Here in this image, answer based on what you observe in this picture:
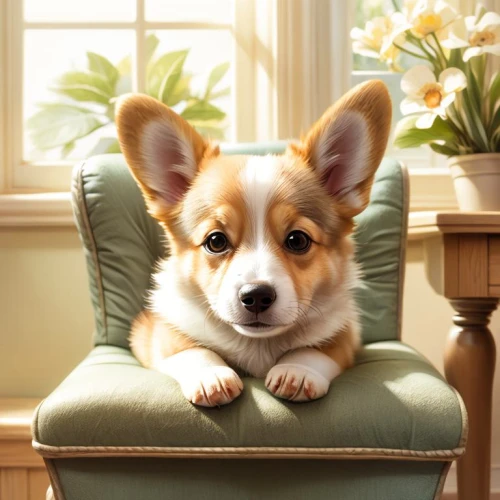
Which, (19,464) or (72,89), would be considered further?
(72,89)

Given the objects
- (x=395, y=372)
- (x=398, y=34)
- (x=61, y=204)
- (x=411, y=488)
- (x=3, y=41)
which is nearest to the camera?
(x=411, y=488)

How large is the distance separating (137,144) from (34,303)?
1091mm

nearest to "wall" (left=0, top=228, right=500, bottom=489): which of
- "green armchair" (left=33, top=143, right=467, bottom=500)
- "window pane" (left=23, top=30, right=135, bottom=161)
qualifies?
"window pane" (left=23, top=30, right=135, bottom=161)

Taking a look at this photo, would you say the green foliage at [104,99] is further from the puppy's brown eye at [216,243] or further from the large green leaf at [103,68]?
the puppy's brown eye at [216,243]

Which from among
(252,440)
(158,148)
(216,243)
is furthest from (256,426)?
(158,148)

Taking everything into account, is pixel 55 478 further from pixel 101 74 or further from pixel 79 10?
pixel 79 10

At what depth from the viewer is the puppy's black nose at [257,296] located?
123 centimetres

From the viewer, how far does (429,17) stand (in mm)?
1901

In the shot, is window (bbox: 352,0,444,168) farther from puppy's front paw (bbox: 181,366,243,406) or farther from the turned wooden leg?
puppy's front paw (bbox: 181,366,243,406)

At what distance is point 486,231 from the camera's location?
5.17 feet

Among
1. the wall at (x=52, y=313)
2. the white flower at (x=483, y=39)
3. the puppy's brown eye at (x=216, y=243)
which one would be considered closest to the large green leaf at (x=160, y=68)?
the wall at (x=52, y=313)

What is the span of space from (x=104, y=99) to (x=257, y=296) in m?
1.52

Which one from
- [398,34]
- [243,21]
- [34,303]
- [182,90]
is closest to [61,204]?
[34,303]

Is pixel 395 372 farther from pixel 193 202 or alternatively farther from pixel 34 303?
pixel 34 303
